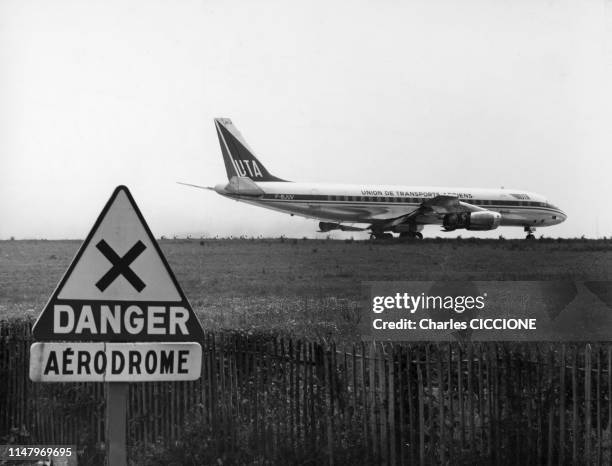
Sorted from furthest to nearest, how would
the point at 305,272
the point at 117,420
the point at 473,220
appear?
1. the point at 473,220
2. the point at 305,272
3. the point at 117,420

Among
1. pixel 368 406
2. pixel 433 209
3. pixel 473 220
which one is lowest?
pixel 368 406

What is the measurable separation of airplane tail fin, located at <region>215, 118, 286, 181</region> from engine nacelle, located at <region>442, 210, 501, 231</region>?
25.5 feet

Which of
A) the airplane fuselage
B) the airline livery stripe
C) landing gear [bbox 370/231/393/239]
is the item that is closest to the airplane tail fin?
the airplane fuselage

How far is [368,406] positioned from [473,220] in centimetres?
2962

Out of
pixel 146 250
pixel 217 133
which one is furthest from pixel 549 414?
pixel 217 133

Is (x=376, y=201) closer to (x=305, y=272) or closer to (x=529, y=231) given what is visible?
(x=529, y=231)

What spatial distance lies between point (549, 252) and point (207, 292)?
14.3 m

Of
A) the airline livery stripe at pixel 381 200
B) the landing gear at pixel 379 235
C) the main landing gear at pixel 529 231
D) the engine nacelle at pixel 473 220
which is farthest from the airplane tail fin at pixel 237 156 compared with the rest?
the main landing gear at pixel 529 231

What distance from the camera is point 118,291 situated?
4.68 metres

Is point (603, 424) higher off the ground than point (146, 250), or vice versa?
point (146, 250)

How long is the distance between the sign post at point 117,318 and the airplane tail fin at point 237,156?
32.6m

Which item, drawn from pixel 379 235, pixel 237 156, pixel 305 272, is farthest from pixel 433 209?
pixel 305 272

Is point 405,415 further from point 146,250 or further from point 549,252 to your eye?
point 549,252

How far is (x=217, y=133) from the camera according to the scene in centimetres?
3891
